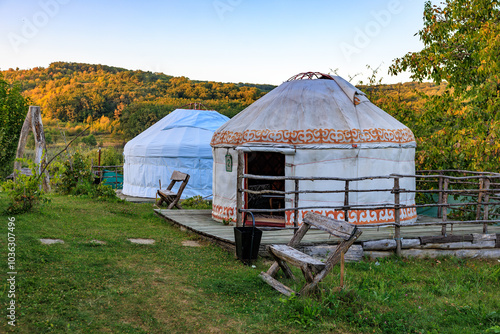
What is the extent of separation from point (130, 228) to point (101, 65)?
46.0 m

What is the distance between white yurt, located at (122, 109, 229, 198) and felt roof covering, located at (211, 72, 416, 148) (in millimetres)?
5397

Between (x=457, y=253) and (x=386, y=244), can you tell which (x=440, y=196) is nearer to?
(x=457, y=253)

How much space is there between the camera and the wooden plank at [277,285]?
14.5ft

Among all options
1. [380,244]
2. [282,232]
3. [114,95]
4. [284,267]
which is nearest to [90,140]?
[114,95]

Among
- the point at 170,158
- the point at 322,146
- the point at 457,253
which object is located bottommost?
the point at 457,253

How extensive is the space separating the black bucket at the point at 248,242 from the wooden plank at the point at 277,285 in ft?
2.59

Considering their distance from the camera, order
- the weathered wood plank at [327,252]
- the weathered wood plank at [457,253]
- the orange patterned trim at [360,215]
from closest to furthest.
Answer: the weathered wood plank at [327,252] < the weathered wood plank at [457,253] < the orange patterned trim at [360,215]

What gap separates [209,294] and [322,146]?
4048mm

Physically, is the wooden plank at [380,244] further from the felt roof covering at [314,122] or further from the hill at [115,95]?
the hill at [115,95]

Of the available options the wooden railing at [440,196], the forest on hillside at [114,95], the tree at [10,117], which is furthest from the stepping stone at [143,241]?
the forest on hillside at [114,95]

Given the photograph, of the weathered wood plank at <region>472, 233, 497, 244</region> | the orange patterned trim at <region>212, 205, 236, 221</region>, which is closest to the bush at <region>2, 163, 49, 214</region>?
the orange patterned trim at <region>212, 205, 236, 221</region>

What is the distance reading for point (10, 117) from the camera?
59.1 feet

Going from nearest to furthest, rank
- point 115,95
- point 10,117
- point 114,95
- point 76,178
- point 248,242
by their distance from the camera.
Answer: point 248,242 → point 76,178 → point 10,117 → point 114,95 → point 115,95

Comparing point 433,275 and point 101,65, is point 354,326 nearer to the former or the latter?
point 433,275
